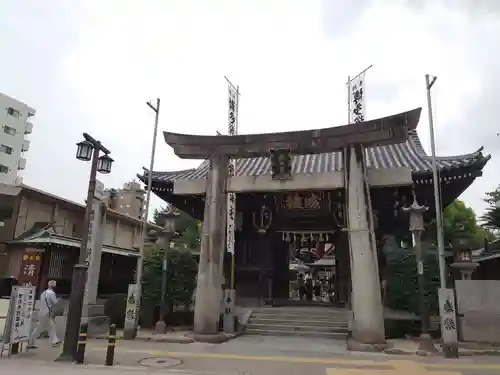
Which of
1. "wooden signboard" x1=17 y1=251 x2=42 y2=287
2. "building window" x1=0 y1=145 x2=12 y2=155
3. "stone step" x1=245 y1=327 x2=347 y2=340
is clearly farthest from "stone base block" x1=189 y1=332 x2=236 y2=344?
"building window" x1=0 y1=145 x2=12 y2=155

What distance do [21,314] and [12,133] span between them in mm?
52152

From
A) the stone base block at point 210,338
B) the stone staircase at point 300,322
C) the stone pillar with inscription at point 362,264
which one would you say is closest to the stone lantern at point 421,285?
the stone pillar with inscription at point 362,264

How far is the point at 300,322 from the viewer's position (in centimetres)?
1514

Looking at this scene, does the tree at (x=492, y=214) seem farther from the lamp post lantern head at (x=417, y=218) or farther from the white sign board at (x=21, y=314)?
the white sign board at (x=21, y=314)

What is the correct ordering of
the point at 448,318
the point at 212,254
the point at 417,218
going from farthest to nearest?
the point at 212,254, the point at 417,218, the point at 448,318

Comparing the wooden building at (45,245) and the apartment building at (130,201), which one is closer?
the wooden building at (45,245)

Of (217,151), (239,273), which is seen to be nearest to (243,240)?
(239,273)

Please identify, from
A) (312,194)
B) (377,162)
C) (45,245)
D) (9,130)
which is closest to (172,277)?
(45,245)

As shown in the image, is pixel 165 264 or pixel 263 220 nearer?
pixel 165 264

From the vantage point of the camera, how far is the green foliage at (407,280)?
14.1m

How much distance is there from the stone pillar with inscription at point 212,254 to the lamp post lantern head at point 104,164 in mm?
4170

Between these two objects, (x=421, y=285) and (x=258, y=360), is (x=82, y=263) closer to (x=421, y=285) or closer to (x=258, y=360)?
(x=258, y=360)

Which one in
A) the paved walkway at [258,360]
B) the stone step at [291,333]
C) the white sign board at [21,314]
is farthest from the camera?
the stone step at [291,333]

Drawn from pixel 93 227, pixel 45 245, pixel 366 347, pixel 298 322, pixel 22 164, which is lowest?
pixel 366 347
